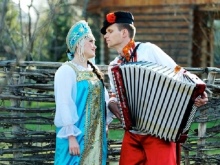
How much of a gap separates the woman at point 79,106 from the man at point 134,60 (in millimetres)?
139

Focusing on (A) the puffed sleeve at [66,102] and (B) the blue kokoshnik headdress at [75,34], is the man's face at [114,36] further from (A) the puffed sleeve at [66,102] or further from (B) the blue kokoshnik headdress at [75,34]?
(A) the puffed sleeve at [66,102]

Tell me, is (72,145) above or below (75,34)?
below

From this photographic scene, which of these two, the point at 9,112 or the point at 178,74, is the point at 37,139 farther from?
the point at 178,74

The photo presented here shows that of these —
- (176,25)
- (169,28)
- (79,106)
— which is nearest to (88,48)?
(79,106)

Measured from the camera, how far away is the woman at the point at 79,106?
4.54 metres

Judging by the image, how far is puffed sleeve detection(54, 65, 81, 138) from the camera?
4.51 metres

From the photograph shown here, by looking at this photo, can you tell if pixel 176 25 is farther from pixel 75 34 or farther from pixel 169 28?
pixel 75 34

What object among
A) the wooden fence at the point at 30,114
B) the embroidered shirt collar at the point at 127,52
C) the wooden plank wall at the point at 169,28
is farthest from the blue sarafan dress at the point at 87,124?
the wooden plank wall at the point at 169,28

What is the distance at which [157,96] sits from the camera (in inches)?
173

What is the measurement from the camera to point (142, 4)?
18.5 meters

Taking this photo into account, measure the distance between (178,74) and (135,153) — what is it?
666 millimetres

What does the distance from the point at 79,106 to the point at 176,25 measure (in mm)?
14082

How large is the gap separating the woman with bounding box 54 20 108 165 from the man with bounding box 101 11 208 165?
139 mm

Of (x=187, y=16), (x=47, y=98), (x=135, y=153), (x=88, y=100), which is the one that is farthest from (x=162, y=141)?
(x=187, y=16)
